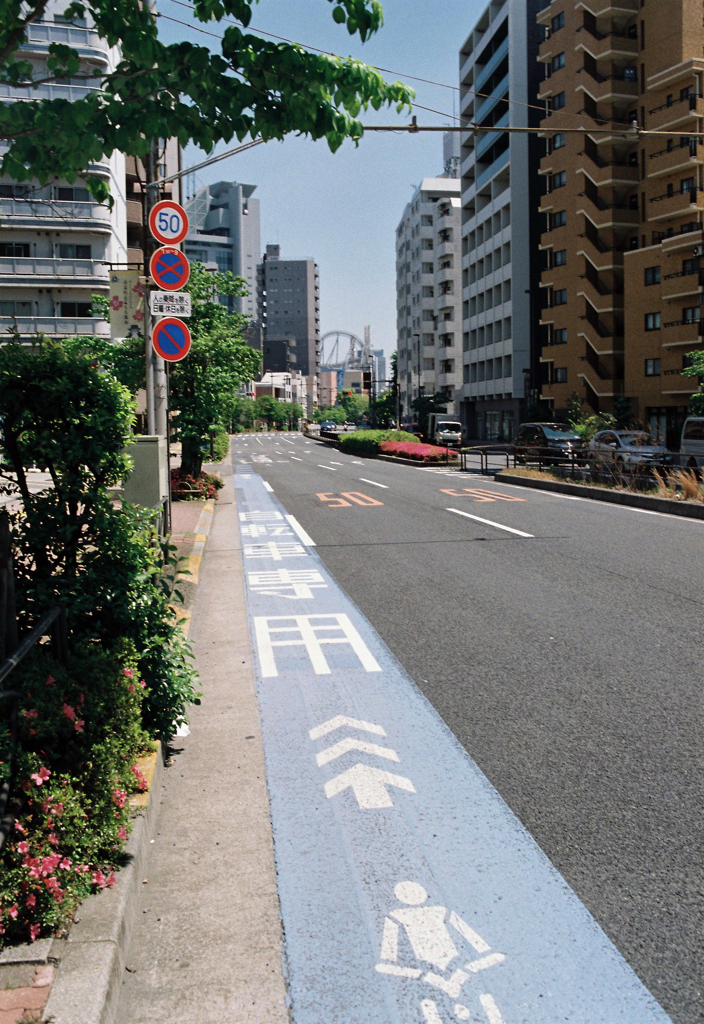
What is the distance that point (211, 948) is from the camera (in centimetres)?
340

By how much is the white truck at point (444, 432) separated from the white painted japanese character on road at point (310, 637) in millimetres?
Answer: 54456

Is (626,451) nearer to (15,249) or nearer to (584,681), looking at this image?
(584,681)

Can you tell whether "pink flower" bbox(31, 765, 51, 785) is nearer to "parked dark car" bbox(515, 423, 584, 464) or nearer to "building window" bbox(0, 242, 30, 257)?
"parked dark car" bbox(515, 423, 584, 464)

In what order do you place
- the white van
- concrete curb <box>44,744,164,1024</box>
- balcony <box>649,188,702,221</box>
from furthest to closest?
1. balcony <box>649,188,702,221</box>
2. the white van
3. concrete curb <box>44,744,164,1024</box>

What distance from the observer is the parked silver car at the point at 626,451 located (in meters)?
23.5

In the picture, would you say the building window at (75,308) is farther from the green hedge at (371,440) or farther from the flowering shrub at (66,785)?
the flowering shrub at (66,785)

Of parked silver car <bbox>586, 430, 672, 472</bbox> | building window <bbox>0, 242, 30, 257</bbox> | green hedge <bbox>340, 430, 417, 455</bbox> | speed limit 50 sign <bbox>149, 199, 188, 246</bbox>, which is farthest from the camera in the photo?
green hedge <bbox>340, 430, 417, 455</bbox>

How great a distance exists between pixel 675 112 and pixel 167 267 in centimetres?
4843

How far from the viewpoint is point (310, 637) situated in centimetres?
838

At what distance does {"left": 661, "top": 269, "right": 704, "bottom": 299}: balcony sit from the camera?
155 feet

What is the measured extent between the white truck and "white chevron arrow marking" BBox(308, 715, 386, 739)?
2264 inches

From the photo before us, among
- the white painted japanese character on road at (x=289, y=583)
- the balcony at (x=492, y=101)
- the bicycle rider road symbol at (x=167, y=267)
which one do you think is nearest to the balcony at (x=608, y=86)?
the balcony at (x=492, y=101)

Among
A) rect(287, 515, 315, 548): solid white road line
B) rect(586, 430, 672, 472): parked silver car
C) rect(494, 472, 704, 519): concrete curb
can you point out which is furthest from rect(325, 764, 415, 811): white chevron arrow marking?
rect(586, 430, 672, 472): parked silver car

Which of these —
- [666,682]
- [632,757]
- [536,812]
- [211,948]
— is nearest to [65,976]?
[211,948]
